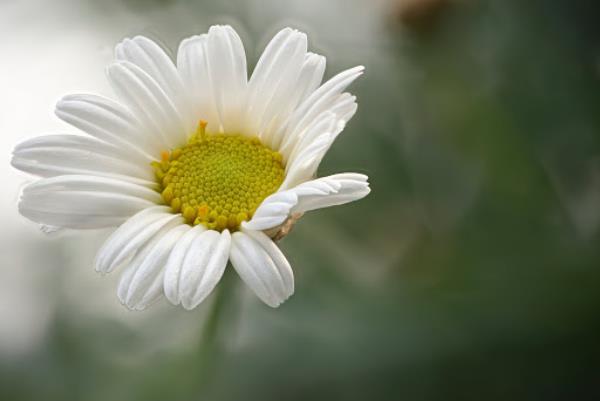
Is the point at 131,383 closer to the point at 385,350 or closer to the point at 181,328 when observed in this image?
the point at 181,328

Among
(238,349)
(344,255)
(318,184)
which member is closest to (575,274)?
(344,255)

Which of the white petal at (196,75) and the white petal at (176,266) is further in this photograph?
the white petal at (196,75)

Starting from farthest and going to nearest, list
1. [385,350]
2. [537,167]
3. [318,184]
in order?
1. [537,167]
2. [385,350]
3. [318,184]

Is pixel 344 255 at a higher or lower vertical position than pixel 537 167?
lower

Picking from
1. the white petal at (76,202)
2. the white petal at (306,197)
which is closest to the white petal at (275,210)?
the white petal at (306,197)

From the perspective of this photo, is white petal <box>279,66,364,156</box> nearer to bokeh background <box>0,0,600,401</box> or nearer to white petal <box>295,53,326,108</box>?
white petal <box>295,53,326,108</box>

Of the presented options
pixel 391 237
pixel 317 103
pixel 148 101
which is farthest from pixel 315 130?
pixel 391 237

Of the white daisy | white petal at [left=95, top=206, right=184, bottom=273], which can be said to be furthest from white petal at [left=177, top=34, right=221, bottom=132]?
white petal at [left=95, top=206, right=184, bottom=273]

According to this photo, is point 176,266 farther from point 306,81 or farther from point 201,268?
point 306,81

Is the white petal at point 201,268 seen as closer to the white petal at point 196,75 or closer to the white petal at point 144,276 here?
the white petal at point 144,276
